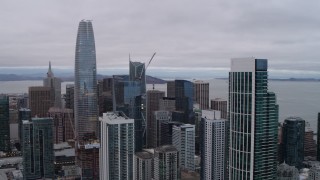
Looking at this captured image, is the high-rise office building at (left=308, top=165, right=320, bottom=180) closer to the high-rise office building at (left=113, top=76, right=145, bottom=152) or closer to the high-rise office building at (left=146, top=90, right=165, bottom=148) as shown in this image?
the high-rise office building at (left=146, top=90, right=165, bottom=148)

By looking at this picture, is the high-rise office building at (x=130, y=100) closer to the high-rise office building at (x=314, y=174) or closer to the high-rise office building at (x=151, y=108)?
the high-rise office building at (x=151, y=108)

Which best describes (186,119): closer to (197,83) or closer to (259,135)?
(197,83)

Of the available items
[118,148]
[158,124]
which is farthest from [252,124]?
[158,124]

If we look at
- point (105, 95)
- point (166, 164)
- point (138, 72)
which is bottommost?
point (166, 164)

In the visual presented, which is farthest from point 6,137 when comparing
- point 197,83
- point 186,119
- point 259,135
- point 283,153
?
point 259,135

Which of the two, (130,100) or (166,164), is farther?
(130,100)

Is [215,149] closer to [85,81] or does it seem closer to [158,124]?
[158,124]
